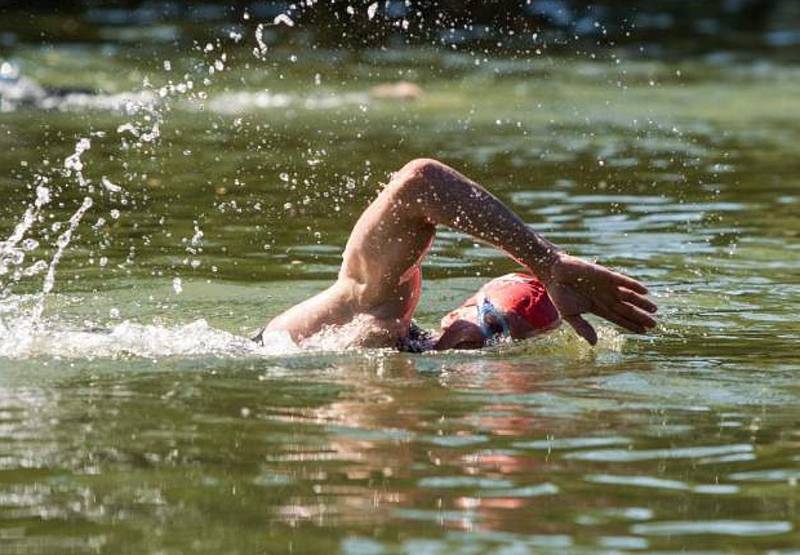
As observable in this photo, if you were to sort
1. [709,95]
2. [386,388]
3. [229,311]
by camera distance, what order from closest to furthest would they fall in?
[386,388] → [229,311] → [709,95]

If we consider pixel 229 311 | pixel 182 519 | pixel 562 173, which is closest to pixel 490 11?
pixel 562 173

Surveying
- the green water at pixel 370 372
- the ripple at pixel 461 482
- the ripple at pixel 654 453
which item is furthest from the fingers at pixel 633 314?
the ripple at pixel 461 482

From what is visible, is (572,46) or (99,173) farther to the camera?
(572,46)

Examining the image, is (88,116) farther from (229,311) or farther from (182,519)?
(182,519)

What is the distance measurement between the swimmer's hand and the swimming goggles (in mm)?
454

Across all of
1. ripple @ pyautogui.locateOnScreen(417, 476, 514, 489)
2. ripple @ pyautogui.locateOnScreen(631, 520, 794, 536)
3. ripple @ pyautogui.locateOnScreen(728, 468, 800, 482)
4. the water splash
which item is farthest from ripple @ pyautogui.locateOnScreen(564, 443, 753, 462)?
the water splash

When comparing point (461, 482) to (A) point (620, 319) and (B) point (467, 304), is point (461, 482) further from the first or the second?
(B) point (467, 304)

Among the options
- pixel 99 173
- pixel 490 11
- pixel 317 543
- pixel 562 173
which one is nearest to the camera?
pixel 317 543

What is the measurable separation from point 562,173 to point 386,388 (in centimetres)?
854

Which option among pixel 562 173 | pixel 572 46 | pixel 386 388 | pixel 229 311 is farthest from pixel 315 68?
pixel 386 388

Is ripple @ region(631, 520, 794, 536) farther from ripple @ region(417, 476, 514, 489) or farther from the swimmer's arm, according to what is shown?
the swimmer's arm

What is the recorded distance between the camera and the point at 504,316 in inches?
328

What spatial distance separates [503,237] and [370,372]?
82 centimetres

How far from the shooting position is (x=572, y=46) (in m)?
27.6
